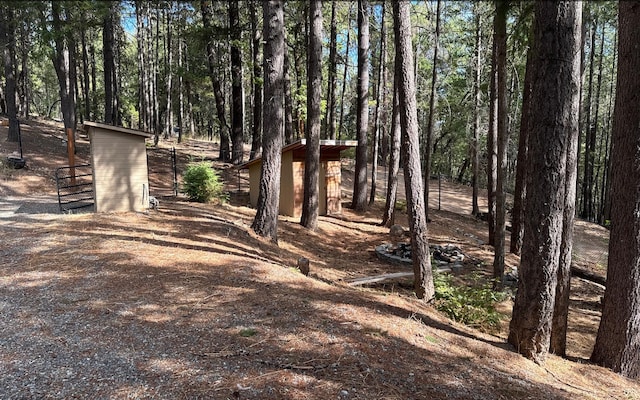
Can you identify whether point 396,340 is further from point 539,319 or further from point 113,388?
point 113,388

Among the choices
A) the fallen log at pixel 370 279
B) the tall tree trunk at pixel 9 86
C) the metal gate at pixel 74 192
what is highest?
the tall tree trunk at pixel 9 86

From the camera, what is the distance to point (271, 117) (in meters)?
9.38

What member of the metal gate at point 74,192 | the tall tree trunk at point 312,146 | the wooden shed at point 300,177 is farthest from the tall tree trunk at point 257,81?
the metal gate at point 74,192

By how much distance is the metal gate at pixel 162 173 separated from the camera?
1454 centimetres

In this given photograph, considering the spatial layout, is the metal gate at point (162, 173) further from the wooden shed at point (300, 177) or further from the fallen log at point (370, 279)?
the fallen log at point (370, 279)

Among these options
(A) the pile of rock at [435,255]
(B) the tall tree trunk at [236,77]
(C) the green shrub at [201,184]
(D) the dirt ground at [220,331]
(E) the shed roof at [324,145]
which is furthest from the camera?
(B) the tall tree trunk at [236,77]

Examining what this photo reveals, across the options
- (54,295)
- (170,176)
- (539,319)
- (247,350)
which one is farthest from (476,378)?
(170,176)

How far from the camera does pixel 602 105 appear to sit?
106ft

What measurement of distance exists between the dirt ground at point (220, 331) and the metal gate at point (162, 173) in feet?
18.0

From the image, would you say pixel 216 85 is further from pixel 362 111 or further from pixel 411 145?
pixel 411 145

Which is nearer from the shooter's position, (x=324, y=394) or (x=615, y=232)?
(x=324, y=394)

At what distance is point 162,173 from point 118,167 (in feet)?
27.0

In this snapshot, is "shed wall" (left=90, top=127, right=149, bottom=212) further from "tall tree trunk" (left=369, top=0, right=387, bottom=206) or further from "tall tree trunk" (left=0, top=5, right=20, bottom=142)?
"tall tree trunk" (left=0, top=5, right=20, bottom=142)

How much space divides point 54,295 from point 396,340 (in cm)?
428
